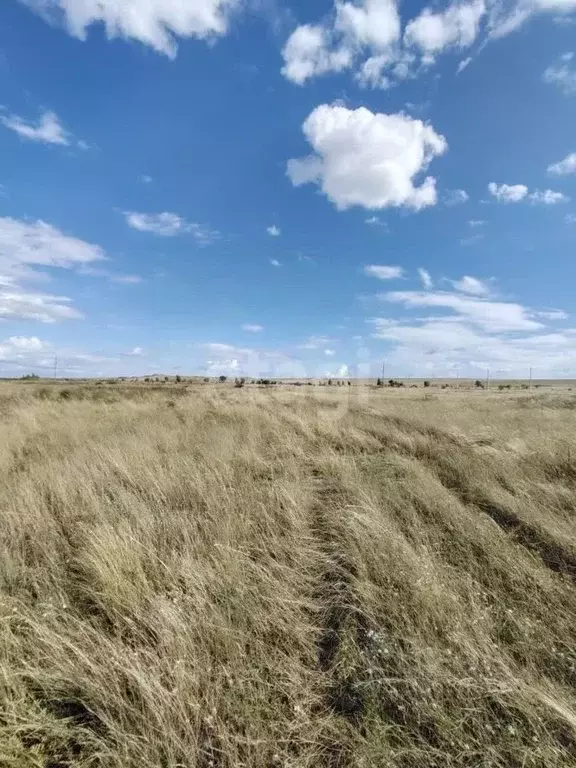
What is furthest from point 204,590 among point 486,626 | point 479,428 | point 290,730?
point 479,428

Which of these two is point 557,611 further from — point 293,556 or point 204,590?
point 204,590

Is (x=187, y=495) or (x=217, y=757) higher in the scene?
(x=187, y=495)

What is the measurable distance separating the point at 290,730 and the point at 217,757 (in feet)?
1.32

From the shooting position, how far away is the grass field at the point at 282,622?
6.81 ft

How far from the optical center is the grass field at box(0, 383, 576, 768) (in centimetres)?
207

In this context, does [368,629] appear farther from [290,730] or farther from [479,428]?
[479,428]

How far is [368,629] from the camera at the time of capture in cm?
293

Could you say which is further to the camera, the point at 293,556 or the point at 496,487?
the point at 496,487

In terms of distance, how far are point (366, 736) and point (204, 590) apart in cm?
159

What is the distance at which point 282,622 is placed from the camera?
2928 mm

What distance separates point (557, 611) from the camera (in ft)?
10.3

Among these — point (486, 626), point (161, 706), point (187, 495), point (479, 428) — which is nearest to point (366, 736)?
point (161, 706)

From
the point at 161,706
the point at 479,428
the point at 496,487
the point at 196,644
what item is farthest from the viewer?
the point at 479,428

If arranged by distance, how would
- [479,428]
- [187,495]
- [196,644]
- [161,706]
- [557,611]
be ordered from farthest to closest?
[479,428], [187,495], [557,611], [196,644], [161,706]
